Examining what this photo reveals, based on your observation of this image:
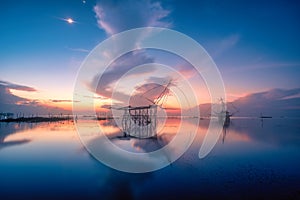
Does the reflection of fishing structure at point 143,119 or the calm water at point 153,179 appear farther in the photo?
the reflection of fishing structure at point 143,119

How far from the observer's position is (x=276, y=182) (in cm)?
1334

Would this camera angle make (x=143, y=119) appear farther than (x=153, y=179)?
Yes

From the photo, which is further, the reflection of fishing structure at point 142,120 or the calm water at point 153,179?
the reflection of fishing structure at point 142,120

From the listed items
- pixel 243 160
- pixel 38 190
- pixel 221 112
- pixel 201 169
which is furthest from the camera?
pixel 221 112

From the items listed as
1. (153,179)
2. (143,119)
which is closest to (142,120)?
(143,119)

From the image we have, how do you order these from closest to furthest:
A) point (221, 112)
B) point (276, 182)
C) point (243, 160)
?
1. point (276, 182)
2. point (243, 160)
3. point (221, 112)

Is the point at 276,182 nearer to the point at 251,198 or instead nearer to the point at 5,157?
the point at 251,198

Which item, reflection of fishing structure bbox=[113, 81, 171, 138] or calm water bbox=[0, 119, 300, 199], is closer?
calm water bbox=[0, 119, 300, 199]

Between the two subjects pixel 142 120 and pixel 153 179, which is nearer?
pixel 153 179

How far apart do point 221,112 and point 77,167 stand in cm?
12066

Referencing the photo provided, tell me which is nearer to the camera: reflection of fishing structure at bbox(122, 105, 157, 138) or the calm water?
the calm water

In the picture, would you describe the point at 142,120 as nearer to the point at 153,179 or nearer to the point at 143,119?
the point at 143,119

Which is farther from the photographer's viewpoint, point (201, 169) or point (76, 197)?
point (201, 169)

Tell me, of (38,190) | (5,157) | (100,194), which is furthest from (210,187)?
(5,157)
